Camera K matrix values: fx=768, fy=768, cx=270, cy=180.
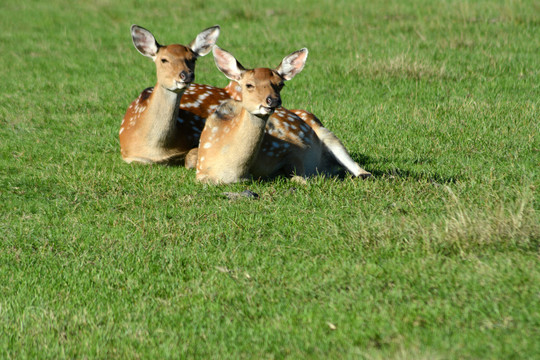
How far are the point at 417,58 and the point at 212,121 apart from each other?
4742mm

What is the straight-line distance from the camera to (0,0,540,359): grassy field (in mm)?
3709

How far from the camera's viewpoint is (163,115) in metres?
7.41

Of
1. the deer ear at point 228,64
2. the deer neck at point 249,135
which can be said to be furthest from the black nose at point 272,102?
the deer ear at point 228,64

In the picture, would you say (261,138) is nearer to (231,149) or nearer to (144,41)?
(231,149)

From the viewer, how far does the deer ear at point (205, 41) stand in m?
7.48

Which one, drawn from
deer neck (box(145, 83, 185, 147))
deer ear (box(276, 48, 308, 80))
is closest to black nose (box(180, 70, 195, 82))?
deer neck (box(145, 83, 185, 147))

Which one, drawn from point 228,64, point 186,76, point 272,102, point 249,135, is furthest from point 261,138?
point 186,76

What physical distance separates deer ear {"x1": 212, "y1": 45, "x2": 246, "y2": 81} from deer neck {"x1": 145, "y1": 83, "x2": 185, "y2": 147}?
0.98 metres

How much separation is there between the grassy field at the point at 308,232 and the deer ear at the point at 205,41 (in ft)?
4.01

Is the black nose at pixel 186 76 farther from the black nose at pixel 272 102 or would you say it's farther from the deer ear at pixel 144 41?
the black nose at pixel 272 102

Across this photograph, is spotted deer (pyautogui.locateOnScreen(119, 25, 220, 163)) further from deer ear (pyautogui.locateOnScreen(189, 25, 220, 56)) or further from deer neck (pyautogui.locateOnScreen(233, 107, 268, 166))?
deer neck (pyautogui.locateOnScreen(233, 107, 268, 166))

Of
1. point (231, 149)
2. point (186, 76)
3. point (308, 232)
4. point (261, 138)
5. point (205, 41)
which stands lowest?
point (308, 232)

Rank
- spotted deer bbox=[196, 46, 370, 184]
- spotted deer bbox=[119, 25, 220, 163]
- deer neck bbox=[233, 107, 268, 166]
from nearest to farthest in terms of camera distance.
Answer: spotted deer bbox=[196, 46, 370, 184] → deer neck bbox=[233, 107, 268, 166] → spotted deer bbox=[119, 25, 220, 163]

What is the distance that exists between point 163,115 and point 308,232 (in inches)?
111
